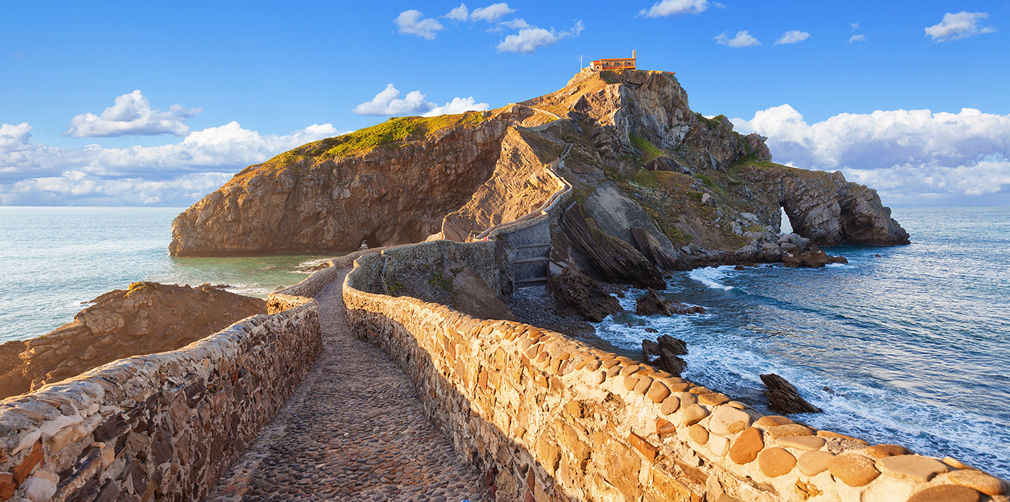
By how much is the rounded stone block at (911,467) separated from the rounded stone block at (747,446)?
0.55 meters

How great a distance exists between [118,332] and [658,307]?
25.5m

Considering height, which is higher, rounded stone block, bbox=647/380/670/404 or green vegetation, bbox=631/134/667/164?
green vegetation, bbox=631/134/667/164

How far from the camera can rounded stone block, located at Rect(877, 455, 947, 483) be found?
2031 millimetres

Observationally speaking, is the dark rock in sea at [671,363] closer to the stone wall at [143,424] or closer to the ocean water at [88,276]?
the stone wall at [143,424]

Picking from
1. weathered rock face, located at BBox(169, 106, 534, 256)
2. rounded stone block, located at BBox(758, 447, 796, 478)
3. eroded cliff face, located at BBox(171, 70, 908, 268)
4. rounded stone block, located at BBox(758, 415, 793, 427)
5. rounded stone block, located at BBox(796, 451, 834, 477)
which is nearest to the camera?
rounded stone block, located at BBox(796, 451, 834, 477)

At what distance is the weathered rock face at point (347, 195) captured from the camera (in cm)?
6069

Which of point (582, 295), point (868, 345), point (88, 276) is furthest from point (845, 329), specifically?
point (88, 276)

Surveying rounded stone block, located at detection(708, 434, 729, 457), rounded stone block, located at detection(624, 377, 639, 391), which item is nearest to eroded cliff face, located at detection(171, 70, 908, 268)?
rounded stone block, located at detection(624, 377, 639, 391)

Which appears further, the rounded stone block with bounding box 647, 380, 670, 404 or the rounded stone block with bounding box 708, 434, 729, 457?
the rounded stone block with bounding box 647, 380, 670, 404

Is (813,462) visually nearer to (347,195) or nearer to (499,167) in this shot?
(499,167)

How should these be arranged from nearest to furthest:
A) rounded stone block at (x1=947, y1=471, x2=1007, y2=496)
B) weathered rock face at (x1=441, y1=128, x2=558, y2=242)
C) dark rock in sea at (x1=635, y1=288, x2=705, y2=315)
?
rounded stone block at (x1=947, y1=471, x2=1007, y2=496) → dark rock in sea at (x1=635, y1=288, x2=705, y2=315) → weathered rock face at (x1=441, y1=128, x2=558, y2=242)

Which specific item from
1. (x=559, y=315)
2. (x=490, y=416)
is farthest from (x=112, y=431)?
(x=559, y=315)

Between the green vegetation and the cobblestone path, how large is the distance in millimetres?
56568

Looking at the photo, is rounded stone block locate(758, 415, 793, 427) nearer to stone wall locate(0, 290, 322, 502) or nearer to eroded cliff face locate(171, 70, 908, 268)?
stone wall locate(0, 290, 322, 502)
